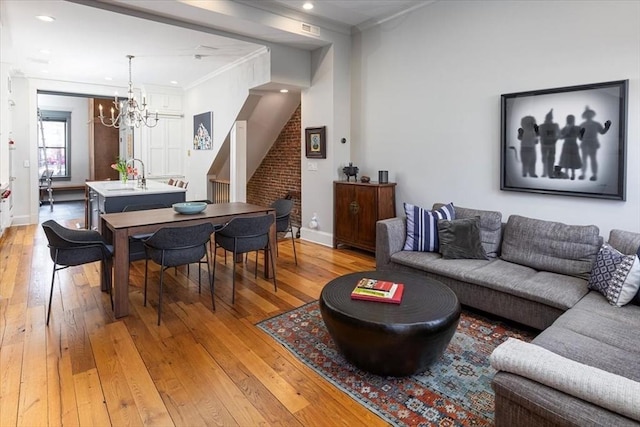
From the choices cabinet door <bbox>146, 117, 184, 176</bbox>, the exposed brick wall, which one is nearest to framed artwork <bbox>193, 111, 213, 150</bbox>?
cabinet door <bbox>146, 117, 184, 176</bbox>

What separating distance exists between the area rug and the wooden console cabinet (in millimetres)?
2126

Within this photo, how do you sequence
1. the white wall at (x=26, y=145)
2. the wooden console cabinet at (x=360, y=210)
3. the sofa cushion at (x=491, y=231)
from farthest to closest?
the white wall at (x=26, y=145), the wooden console cabinet at (x=360, y=210), the sofa cushion at (x=491, y=231)

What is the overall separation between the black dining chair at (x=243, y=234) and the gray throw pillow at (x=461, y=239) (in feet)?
5.44

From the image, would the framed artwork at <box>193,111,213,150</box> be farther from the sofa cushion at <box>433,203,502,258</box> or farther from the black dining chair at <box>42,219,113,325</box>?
the sofa cushion at <box>433,203,502,258</box>

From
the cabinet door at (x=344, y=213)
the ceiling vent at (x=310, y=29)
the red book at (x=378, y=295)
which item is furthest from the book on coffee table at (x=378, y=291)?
the ceiling vent at (x=310, y=29)

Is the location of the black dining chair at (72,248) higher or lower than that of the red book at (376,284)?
higher

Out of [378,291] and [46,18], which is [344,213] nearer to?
[378,291]

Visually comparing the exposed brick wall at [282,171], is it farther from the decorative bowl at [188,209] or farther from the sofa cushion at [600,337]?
the sofa cushion at [600,337]

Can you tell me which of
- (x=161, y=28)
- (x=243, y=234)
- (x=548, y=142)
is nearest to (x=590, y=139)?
(x=548, y=142)

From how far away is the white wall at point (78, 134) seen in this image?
36.9 feet

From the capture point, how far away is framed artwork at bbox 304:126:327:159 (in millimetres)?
5621

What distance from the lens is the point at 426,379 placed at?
2324 millimetres

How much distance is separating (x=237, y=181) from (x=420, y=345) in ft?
18.4

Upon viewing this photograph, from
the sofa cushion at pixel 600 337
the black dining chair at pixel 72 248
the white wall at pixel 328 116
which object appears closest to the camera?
the sofa cushion at pixel 600 337
